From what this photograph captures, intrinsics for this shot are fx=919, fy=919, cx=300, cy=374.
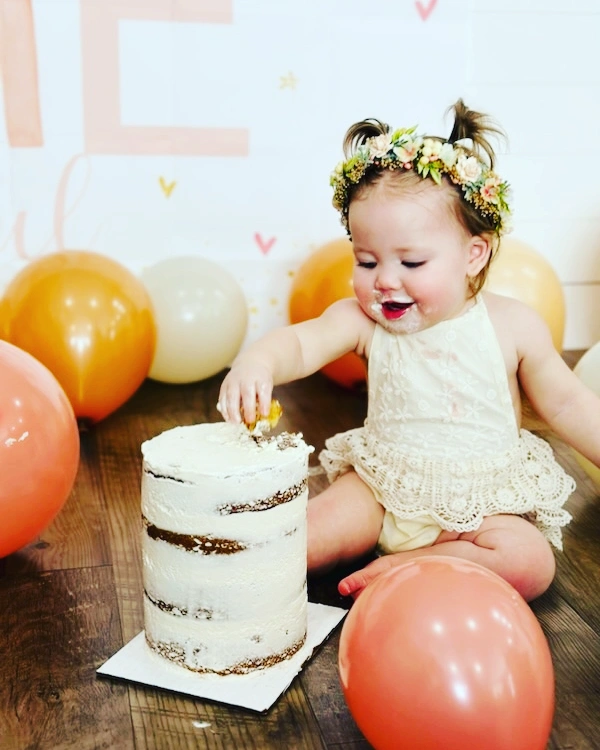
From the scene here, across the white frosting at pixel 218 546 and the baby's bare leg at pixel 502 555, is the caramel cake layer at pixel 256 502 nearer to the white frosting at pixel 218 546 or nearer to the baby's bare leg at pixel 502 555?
the white frosting at pixel 218 546

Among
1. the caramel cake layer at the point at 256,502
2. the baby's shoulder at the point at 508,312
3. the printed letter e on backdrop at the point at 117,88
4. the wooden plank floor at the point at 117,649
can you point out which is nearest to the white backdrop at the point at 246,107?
the printed letter e on backdrop at the point at 117,88

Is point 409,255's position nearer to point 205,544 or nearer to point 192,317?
point 205,544

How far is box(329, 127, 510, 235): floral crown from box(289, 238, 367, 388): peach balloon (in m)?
0.82

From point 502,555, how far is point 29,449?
2.22 ft

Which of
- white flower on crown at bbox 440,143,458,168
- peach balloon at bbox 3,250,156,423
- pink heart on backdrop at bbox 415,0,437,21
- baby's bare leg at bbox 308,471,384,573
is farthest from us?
pink heart on backdrop at bbox 415,0,437,21

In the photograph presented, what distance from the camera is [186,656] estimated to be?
3.59ft

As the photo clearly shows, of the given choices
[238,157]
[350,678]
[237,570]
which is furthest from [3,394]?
[238,157]

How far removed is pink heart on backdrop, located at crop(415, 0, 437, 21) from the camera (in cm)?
243

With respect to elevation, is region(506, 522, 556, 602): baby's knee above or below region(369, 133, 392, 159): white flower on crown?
below

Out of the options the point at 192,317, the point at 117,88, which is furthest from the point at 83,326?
the point at 117,88

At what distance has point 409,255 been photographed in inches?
49.7

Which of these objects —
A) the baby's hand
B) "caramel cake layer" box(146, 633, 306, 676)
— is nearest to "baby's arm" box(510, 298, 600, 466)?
the baby's hand

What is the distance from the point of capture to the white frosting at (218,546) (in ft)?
3.38

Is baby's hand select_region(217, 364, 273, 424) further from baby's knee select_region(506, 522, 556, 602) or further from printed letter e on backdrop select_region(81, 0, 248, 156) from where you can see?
printed letter e on backdrop select_region(81, 0, 248, 156)
